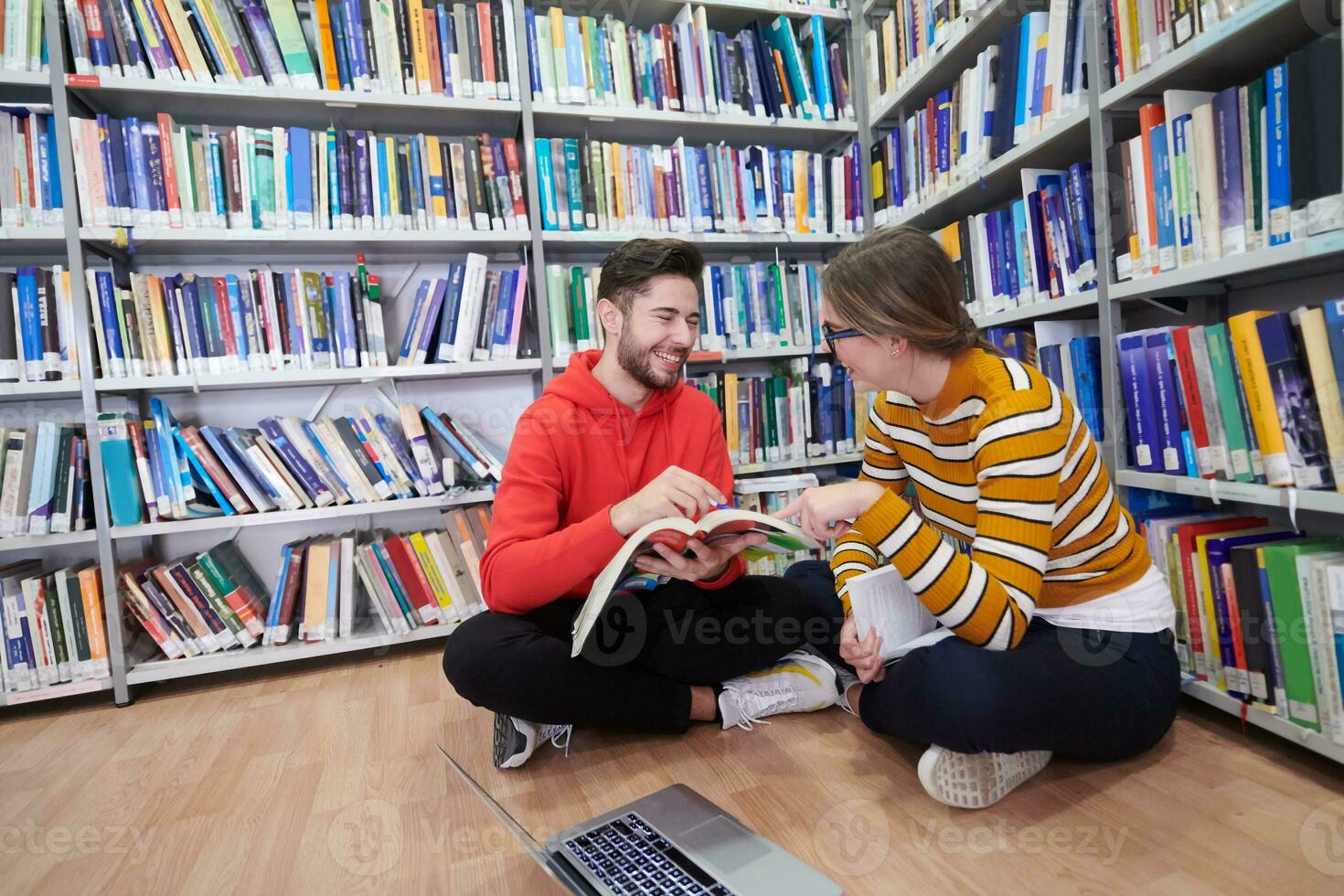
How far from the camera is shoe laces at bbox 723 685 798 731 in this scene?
1.40 m

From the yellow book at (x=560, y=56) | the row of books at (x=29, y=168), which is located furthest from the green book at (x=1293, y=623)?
the row of books at (x=29, y=168)

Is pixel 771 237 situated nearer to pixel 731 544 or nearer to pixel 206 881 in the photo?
pixel 731 544

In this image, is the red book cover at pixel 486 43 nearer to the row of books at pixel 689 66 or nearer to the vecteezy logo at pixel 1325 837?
the row of books at pixel 689 66

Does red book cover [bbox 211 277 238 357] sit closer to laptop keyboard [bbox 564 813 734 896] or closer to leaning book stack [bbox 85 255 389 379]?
leaning book stack [bbox 85 255 389 379]

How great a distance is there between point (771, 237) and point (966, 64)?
2.42 feet

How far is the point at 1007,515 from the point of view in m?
1.00

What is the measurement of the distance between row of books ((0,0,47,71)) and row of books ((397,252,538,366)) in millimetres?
1044

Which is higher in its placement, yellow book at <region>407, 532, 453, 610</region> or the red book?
the red book

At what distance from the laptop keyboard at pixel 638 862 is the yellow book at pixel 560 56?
1969 millimetres

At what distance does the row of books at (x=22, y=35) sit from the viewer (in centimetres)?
172

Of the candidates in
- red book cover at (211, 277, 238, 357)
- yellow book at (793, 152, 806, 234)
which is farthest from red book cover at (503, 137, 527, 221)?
yellow book at (793, 152, 806, 234)

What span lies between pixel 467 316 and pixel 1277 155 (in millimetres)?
1836

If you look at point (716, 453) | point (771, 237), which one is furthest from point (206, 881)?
point (771, 237)

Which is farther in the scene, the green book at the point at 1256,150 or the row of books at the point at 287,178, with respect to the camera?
the row of books at the point at 287,178
